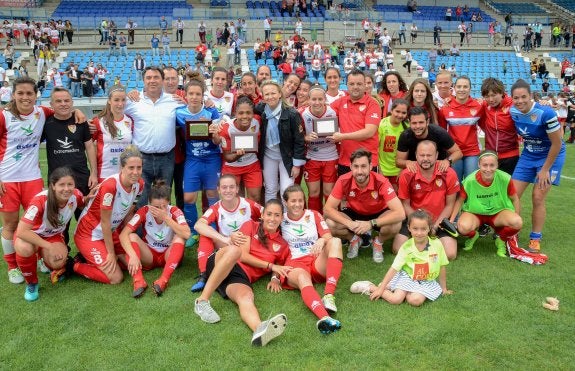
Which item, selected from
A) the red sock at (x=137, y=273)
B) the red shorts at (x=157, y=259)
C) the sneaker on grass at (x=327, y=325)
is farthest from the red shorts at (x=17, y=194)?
the sneaker on grass at (x=327, y=325)

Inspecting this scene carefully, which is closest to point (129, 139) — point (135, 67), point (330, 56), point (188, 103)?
point (188, 103)

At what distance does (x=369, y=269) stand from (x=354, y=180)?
0.93m

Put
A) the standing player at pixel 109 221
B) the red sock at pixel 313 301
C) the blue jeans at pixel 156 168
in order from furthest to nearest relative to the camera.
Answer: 1. the blue jeans at pixel 156 168
2. the standing player at pixel 109 221
3. the red sock at pixel 313 301

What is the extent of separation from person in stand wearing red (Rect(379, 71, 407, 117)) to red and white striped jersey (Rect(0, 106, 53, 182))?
13.6ft

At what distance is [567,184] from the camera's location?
9.26m

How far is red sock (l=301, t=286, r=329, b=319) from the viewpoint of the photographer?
3846 millimetres

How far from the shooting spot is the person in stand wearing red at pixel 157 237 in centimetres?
466

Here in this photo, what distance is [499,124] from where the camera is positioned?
5582 millimetres

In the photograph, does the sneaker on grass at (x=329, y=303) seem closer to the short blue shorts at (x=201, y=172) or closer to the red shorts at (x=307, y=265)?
the red shorts at (x=307, y=265)

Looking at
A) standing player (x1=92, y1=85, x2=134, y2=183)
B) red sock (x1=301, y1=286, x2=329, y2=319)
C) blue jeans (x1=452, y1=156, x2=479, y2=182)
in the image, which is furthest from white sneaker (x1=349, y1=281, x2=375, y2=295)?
standing player (x1=92, y1=85, x2=134, y2=183)

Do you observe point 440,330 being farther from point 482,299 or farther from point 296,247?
point 296,247

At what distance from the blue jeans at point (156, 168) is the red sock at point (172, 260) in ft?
3.35

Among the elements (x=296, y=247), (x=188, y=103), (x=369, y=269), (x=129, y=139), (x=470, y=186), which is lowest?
(x=369, y=269)

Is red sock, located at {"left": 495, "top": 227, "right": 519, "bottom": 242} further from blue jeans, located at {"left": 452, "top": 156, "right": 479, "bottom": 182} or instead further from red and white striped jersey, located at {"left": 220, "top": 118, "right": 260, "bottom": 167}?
red and white striped jersey, located at {"left": 220, "top": 118, "right": 260, "bottom": 167}
